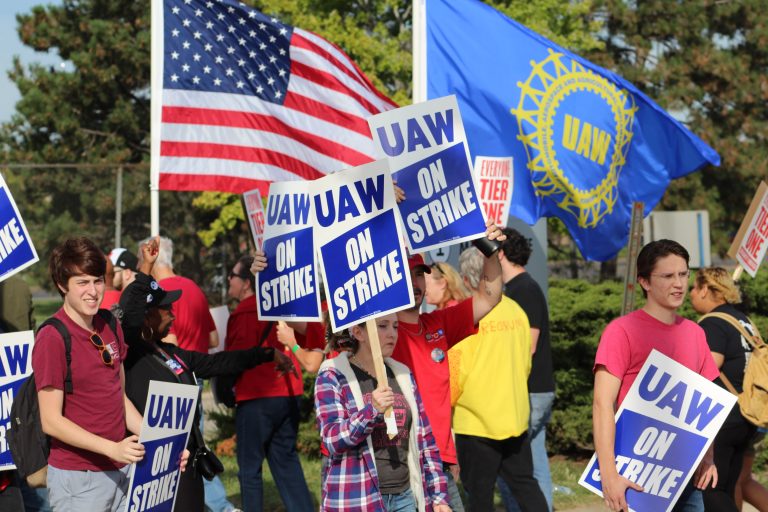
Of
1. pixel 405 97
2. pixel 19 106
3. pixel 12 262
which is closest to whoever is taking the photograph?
pixel 12 262

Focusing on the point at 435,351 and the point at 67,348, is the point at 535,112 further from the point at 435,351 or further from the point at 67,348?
the point at 67,348

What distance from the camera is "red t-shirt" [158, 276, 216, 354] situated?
7.41m

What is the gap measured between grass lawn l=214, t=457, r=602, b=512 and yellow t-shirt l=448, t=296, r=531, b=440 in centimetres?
204

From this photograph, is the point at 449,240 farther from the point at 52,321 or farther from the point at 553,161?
the point at 553,161

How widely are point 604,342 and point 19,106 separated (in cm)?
3248

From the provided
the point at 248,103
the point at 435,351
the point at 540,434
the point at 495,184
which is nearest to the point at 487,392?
the point at 435,351

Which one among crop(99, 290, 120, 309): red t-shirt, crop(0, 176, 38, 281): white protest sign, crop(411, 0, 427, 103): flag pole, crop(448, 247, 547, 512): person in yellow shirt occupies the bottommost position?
crop(448, 247, 547, 512): person in yellow shirt

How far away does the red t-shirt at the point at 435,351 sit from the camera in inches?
224

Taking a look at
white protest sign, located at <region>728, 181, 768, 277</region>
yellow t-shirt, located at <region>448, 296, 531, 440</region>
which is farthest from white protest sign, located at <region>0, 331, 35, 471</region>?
white protest sign, located at <region>728, 181, 768, 277</region>

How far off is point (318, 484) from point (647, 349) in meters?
5.01

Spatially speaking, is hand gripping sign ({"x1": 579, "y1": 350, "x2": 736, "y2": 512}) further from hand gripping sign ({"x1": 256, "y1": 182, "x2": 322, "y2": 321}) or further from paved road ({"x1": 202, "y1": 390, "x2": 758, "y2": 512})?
paved road ({"x1": 202, "y1": 390, "x2": 758, "y2": 512})

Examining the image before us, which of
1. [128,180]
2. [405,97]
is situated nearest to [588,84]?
[128,180]

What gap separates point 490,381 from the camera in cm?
679

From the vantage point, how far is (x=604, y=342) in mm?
5102
